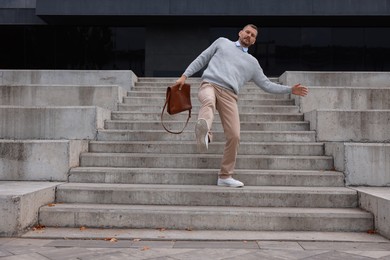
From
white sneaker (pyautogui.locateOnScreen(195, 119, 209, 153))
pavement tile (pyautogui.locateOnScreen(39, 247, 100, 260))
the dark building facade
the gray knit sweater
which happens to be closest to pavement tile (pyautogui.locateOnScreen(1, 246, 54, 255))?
pavement tile (pyautogui.locateOnScreen(39, 247, 100, 260))

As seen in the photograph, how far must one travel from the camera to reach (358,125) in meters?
6.44

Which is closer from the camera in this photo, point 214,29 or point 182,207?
point 182,207

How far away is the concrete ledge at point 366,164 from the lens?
18.3 feet

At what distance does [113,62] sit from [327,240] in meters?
14.2

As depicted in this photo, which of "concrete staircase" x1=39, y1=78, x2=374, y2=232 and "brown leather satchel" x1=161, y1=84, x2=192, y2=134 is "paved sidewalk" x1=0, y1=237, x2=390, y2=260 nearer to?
"concrete staircase" x1=39, y1=78, x2=374, y2=232

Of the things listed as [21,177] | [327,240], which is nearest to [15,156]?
[21,177]

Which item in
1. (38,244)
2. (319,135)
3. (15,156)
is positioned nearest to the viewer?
(38,244)

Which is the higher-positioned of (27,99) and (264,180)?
(27,99)

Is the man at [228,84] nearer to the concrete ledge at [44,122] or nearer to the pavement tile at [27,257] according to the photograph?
the concrete ledge at [44,122]

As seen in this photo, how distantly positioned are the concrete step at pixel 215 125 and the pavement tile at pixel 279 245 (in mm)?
3223

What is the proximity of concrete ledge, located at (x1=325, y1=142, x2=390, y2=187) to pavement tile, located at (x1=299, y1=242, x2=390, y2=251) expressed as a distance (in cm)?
152

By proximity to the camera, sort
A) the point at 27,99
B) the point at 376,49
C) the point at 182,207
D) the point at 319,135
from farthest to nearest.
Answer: the point at 376,49
the point at 27,99
the point at 319,135
the point at 182,207

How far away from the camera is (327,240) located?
4281 millimetres
